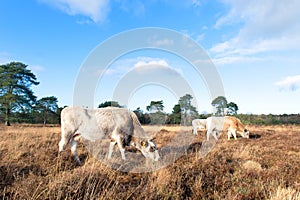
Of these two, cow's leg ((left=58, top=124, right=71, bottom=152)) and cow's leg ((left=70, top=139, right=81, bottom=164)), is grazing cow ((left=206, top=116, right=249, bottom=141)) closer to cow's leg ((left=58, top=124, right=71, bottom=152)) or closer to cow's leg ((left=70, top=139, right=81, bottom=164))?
cow's leg ((left=70, top=139, right=81, bottom=164))

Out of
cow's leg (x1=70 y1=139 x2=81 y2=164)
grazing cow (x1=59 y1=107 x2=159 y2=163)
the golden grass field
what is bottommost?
the golden grass field

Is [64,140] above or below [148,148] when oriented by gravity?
above

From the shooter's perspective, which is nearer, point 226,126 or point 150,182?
point 150,182

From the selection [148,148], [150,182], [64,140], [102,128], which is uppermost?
[102,128]

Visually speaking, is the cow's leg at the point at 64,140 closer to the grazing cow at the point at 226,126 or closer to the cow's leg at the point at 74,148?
the cow's leg at the point at 74,148

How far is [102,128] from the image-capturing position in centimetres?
830

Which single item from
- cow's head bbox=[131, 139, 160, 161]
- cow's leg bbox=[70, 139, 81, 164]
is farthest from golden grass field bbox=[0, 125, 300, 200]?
cow's head bbox=[131, 139, 160, 161]

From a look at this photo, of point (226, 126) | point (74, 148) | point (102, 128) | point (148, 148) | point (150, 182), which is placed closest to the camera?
point (150, 182)

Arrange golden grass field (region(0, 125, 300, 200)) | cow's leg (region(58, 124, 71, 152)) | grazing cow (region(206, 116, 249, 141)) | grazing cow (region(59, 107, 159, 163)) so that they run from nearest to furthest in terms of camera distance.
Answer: golden grass field (region(0, 125, 300, 200))
cow's leg (region(58, 124, 71, 152))
grazing cow (region(59, 107, 159, 163))
grazing cow (region(206, 116, 249, 141))

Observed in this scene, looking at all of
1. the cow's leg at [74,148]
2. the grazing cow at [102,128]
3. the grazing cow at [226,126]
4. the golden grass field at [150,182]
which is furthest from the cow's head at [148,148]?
the grazing cow at [226,126]

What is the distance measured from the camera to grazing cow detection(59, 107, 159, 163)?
7.92m

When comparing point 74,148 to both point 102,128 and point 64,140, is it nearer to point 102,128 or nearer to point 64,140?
point 64,140

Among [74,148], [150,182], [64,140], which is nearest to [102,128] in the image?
[74,148]

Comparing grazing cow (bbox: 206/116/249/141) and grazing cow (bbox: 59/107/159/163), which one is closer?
grazing cow (bbox: 59/107/159/163)
